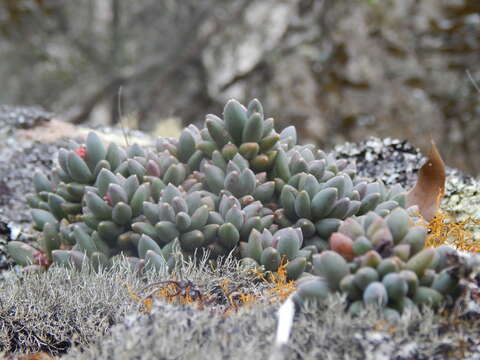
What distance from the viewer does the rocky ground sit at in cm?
173

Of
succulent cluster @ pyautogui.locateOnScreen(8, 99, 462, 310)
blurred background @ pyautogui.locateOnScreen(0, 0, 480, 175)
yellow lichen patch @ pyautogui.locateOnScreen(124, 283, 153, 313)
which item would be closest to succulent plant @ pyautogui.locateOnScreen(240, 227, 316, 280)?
succulent cluster @ pyautogui.locateOnScreen(8, 99, 462, 310)

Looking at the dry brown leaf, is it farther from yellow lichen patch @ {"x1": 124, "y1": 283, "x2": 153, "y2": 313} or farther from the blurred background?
the blurred background

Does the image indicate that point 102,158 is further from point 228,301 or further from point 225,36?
point 225,36

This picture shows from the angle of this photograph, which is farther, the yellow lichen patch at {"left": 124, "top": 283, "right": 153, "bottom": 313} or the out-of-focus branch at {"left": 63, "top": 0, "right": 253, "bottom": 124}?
the out-of-focus branch at {"left": 63, "top": 0, "right": 253, "bottom": 124}

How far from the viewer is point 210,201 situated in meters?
2.70

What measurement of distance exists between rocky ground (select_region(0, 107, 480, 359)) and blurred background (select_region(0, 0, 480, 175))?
3.10 metres

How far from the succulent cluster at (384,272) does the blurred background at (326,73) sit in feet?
12.2

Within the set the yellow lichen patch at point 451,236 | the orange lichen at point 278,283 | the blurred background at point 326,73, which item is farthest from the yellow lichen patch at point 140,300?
the blurred background at point 326,73

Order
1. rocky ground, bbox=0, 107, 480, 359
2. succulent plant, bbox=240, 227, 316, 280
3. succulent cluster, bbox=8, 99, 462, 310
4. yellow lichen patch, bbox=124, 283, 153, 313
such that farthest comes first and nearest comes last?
succulent cluster, bbox=8, 99, 462, 310, succulent plant, bbox=240, 227, 316, 280, yellow lichen patch, bbox=124, 283, 153, 313, rocky ground, bbox=0, 107, 480, 359

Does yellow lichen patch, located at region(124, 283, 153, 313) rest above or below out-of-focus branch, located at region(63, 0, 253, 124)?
below

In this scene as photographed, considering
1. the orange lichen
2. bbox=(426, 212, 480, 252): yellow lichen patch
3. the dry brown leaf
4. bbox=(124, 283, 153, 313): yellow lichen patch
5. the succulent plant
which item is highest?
the dry brown leaf

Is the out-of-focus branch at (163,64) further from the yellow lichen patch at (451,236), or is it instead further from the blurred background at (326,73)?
the yellow lichen patch at (451,236)

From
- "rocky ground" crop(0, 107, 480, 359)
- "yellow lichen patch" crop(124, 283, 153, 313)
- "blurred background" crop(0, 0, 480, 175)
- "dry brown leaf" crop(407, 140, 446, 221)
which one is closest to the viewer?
"rocky ground" crop(0, 107, 480, 359)

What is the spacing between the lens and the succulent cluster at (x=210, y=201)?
257 cm
